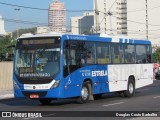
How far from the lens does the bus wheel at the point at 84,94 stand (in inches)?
781

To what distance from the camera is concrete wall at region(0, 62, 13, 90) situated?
3288 cm

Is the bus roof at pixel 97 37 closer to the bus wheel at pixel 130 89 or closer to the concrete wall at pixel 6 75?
the bus wheel at pixel 130 89

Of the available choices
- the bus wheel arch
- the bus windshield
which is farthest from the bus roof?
the bus wheel arch

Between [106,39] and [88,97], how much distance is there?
124 inches

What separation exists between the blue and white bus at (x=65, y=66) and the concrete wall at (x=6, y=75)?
12.3m

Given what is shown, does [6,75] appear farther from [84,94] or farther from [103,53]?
[84,94]

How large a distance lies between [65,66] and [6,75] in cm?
1521

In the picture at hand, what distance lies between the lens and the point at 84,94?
20.1m

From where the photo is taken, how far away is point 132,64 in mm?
23984

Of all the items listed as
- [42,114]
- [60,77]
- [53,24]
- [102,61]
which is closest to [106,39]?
[102,61]

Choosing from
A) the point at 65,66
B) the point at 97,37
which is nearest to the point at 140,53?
the point at 97,37

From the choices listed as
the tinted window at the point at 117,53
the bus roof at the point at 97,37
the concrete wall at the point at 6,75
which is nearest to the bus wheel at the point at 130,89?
the tinted window at the point at 117,53

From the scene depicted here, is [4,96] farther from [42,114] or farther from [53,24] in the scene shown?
[53,24]

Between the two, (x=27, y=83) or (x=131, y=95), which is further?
(x=131, y=95)
